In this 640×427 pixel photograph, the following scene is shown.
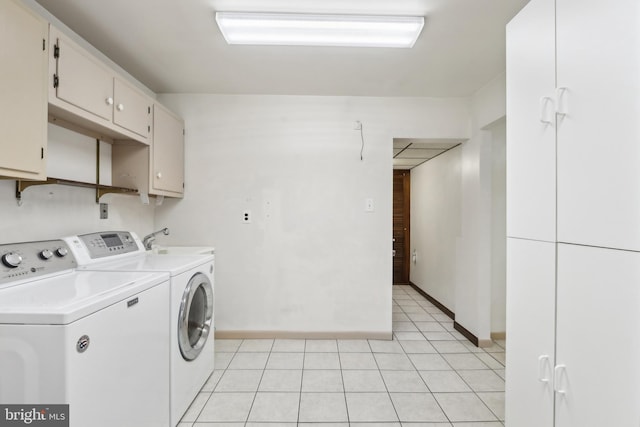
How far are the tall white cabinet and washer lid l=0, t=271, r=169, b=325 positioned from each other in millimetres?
1734

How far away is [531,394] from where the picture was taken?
49.2 inches

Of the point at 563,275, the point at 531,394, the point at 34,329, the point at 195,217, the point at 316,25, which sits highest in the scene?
the point at 316,25

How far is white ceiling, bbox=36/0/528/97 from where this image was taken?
66.4 inches

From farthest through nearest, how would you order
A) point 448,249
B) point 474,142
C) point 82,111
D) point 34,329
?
point 448,249 → point 474,142 → point 82,111 → point 34,329

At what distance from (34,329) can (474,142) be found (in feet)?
10.8

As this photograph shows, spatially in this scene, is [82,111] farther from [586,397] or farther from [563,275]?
[586,397]

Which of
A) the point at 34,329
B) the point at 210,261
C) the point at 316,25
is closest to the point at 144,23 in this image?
the point at 316,25

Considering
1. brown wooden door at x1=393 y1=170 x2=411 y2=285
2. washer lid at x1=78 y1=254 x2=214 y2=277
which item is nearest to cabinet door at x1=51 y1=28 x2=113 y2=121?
washer lid at x1=78 y1=254 x2=214 y2=277

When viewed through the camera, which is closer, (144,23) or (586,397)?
(586,397)

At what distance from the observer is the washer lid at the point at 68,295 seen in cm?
97

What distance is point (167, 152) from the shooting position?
8.38 ft

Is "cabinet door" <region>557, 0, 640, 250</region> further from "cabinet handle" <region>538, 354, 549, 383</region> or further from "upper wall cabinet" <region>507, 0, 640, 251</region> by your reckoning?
"cabinet handle" <region>538, 354, 549, 383</region>

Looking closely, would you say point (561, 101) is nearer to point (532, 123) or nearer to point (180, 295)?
point (532, 123)

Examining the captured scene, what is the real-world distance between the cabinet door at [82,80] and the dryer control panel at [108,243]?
76cm
